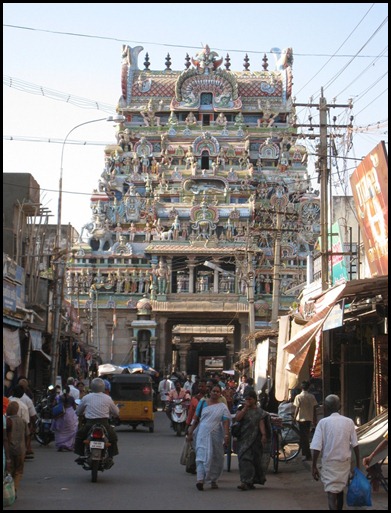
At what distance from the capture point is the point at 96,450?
647 inches

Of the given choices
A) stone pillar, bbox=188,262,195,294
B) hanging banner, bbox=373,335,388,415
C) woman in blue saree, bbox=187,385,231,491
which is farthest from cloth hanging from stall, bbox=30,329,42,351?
stone pillar, bbox=188,262,195,294

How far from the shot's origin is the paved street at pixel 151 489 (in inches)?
535

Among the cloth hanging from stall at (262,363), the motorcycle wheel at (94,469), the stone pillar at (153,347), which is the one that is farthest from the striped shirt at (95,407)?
the stone pillar at (153,347)

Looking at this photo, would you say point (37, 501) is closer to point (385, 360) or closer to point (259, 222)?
point (385, 360)

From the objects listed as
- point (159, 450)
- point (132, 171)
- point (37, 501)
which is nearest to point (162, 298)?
point (132, 171)

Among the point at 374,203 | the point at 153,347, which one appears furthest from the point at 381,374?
the point at 153,347

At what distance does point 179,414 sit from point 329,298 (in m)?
12.9

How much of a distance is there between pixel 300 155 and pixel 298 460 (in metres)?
53.5

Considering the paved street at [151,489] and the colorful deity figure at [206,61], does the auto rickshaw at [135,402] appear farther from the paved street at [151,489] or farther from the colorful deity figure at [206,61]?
the colorful deity figure at [206,61]

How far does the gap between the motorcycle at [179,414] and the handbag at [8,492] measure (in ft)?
53.4

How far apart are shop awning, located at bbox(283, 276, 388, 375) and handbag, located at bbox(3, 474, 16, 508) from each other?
6.15 meters

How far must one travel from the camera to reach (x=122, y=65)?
3078 inches

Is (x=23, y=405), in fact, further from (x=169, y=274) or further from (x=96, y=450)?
(x=169, y=274)

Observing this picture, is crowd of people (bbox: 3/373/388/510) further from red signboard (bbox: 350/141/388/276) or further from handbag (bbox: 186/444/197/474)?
red signboard (bbox: 350/141/388/276)
